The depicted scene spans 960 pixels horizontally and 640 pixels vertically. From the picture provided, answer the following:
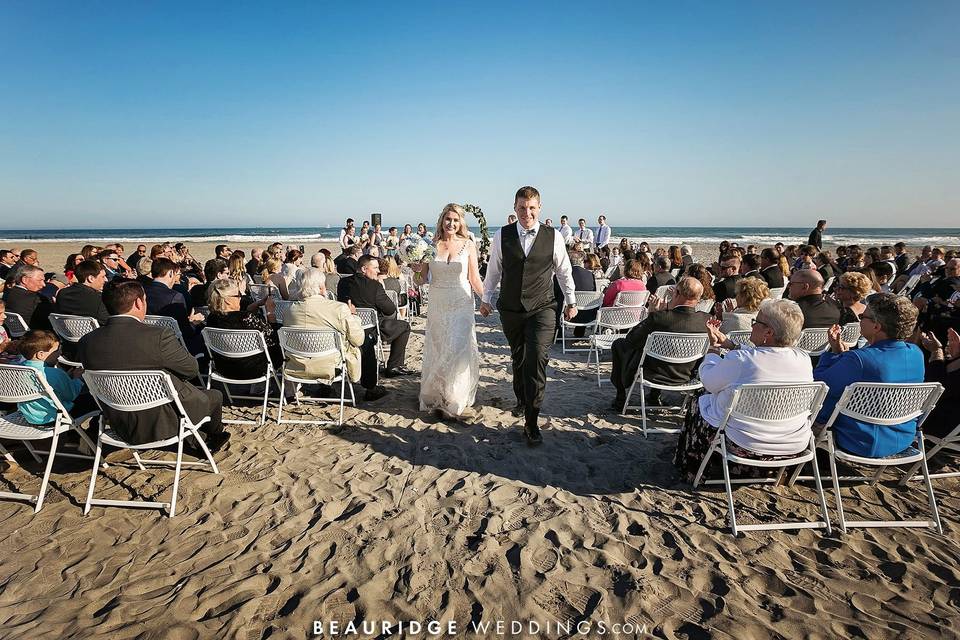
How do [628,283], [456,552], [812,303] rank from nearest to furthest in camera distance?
[456,552], [812,303], [628,283]

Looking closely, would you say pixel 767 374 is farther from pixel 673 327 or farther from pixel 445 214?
pixel 445 214

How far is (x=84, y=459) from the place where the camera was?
157 inches

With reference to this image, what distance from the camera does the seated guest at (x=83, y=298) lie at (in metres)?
5.09

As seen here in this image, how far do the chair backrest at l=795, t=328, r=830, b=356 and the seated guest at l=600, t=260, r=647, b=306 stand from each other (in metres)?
2.39

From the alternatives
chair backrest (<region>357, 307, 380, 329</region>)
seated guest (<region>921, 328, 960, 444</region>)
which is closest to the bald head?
seated guest (<region>921, 328, 960, 444</region>)

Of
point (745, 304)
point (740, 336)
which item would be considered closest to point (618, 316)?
point (745, 304)

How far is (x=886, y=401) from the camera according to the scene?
302 cm

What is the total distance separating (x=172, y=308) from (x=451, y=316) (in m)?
3.35

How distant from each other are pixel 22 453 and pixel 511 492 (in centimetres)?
419

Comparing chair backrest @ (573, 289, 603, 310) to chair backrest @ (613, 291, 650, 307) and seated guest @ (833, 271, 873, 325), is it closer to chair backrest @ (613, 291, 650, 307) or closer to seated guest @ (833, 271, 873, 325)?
chair backrest @ (613, 291, 650, 307)

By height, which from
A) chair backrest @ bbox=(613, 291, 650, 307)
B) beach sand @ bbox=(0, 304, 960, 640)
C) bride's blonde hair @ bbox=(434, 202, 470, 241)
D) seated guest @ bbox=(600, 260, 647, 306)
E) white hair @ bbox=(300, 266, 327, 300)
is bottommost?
beach sand @ bbox=(0, 304, 960, 640)

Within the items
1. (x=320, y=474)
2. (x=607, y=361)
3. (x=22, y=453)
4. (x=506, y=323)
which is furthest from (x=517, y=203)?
(x=22, y=453)

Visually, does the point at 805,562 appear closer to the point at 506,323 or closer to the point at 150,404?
the point at 506,323

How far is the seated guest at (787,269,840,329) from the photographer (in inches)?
192
